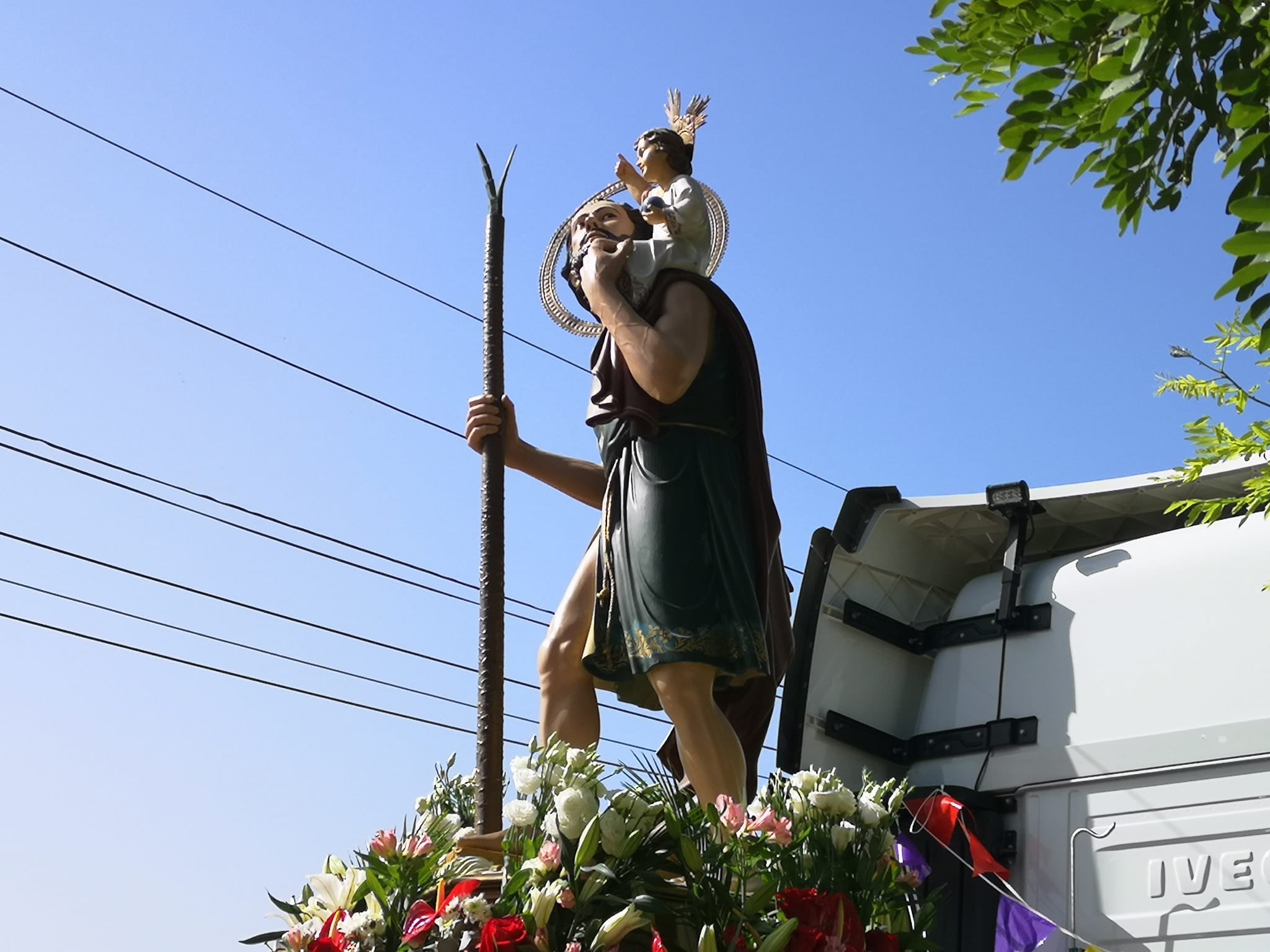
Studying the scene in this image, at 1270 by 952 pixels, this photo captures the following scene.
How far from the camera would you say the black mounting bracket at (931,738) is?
5898 mm

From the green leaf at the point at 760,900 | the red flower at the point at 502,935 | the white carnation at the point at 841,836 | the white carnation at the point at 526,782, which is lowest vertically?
the red flower at the point at 502,935

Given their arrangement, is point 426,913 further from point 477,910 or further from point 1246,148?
point 1246,148

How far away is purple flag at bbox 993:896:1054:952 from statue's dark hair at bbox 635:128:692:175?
2.86 metres

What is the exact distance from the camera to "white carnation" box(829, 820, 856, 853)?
316cm

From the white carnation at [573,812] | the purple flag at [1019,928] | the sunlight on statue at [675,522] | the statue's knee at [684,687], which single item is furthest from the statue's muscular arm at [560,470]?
the purple flag at [1019,928]

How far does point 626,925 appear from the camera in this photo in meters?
2.73

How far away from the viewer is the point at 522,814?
116 inches

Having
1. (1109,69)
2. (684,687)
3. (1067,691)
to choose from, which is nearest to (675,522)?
(684,687)

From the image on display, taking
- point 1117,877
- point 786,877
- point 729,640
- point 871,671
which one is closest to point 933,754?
point 871,671

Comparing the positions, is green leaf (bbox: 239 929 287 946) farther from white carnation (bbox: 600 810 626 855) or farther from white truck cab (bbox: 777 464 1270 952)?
white truck cab (bbox: 777 464 1270 952)

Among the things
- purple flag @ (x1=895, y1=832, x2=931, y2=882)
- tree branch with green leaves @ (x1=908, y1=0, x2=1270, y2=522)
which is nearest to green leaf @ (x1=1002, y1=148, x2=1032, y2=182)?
tree branch with green leaves @ (x1=908, y1=0, x2=1270, y2=522)

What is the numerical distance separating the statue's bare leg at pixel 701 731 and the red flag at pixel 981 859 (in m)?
2.23

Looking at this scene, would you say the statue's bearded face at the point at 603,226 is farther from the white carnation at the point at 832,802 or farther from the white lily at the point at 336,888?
the white lily at the point at 336,888

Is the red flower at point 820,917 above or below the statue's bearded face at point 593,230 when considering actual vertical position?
below
